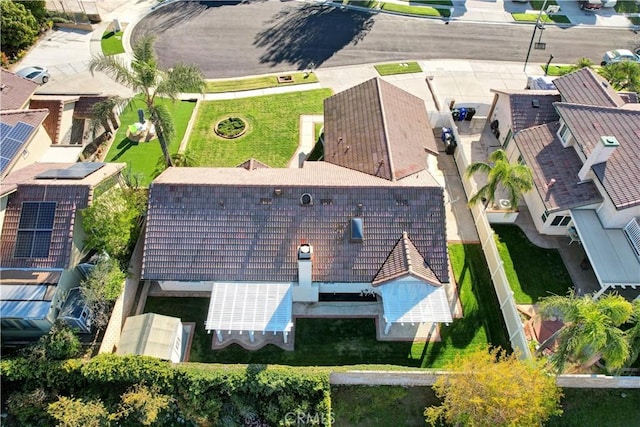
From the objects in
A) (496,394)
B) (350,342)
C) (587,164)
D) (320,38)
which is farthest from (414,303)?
(320,38)

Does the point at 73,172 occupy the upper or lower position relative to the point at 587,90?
lower

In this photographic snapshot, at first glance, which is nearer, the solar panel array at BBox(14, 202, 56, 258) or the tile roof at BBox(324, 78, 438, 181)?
the solar panel array at BBox(14, 202, 56, 258)

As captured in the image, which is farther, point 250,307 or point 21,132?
point 21,132

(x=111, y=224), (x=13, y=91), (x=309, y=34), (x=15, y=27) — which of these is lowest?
(x=111, y=224)

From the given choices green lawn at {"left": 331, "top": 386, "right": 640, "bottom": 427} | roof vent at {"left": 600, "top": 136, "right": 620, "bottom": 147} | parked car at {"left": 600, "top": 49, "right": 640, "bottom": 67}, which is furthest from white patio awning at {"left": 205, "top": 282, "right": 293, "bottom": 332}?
parked car at {"left": 600, "top": 49, "right": 640, "bottom": 67}

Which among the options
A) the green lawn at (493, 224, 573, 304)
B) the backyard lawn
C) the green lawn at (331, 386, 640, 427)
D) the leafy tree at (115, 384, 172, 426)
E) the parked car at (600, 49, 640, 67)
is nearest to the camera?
the leafy tree at (115, 384, 172, 426)

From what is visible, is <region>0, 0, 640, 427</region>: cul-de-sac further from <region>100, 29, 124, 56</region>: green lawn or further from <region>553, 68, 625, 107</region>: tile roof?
<region>100, 29, 124, 56</region>: green lawn

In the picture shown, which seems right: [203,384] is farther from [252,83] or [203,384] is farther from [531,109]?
[531,109]

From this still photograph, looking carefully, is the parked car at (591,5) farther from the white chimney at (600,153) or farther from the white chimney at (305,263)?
the white chimney at (305,263)
